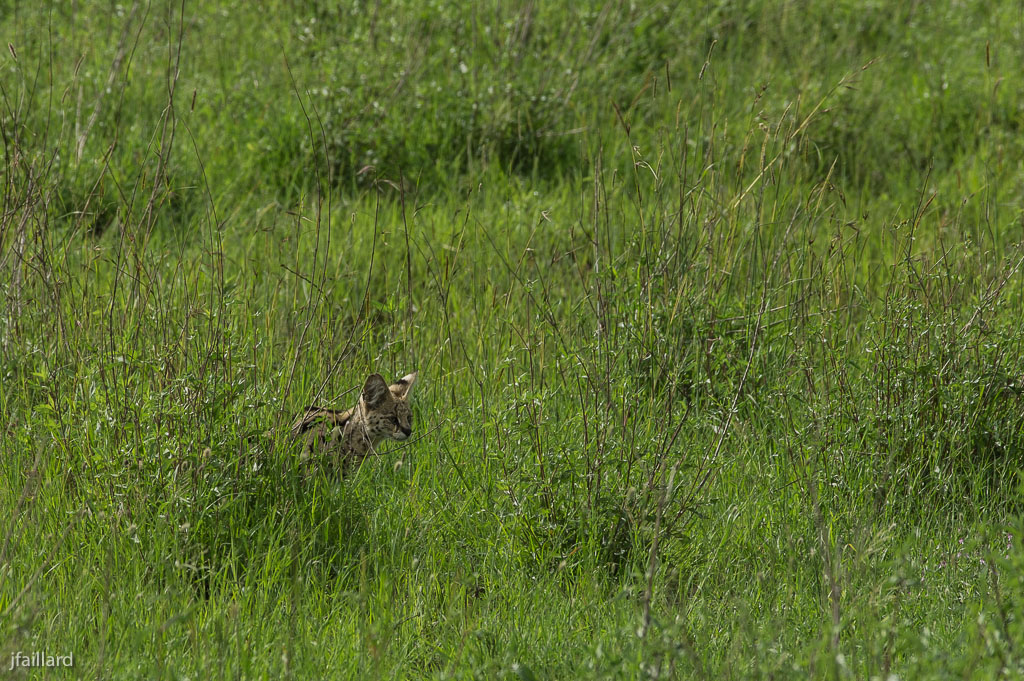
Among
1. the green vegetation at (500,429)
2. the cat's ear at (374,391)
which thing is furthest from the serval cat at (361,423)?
the green vegetation at (500,429)

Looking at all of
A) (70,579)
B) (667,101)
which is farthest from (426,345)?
(667,101)

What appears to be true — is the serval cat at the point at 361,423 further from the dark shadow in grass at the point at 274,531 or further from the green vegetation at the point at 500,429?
the dark shadow in grass at the point at 274,531

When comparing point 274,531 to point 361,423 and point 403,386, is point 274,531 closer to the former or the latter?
point 361,423

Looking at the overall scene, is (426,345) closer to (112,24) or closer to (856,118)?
(856,118)

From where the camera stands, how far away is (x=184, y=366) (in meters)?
3.76

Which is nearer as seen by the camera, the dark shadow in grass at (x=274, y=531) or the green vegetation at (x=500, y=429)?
the green vegetation at (x=500, y=429)

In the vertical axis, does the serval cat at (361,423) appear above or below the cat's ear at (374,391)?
below

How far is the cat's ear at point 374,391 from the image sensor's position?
12.9 ft

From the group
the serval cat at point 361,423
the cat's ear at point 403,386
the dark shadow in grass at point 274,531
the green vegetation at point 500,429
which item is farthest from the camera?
the cat's ear at point 403,386

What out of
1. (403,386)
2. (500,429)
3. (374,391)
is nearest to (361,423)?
(374,391)

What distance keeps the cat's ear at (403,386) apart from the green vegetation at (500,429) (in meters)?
0.12

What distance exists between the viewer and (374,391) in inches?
158

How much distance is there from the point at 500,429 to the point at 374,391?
61 centimetres

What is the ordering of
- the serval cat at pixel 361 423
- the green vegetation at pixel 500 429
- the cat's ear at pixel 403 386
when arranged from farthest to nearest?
the cat's ear at pixel 403 386 < the serval cat at pixel 361 423 < the green vegetation at pixel 500 429
